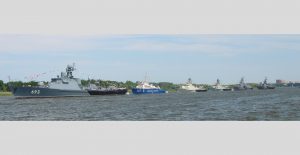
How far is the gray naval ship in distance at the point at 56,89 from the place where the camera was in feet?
168

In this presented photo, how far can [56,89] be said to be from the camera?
5206 cm

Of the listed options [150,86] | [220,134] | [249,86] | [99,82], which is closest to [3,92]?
[99,82]

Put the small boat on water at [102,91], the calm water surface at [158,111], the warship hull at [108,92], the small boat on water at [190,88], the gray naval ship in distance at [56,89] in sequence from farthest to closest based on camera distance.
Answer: the small boat on water at [190,88]
the small boat on water at [102,91]
the warship hull at [108,92]
the gray naval ship in distance at [56,89]
the calm water surface at [158,111]

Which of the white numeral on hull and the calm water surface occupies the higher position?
the white numeral on hull

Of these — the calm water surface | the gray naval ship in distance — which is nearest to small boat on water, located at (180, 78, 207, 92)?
the gray naval ship in distance

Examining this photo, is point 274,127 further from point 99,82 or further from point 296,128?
point 99,82

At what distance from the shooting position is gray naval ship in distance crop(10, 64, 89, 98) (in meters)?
51.1

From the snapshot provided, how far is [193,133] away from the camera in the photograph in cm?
1213

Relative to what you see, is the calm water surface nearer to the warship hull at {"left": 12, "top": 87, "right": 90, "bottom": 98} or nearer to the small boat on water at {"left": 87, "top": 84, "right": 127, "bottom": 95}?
the warship hull at {"left": 12, "top": 87, "right": 90, "bottom": 98}

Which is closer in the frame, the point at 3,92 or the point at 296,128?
the point at 296,128

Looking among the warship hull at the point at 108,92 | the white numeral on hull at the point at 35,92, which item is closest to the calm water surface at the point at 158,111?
the white numeral on hull at the point at 35,92

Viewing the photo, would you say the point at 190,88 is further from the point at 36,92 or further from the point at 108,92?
the point at 36,92

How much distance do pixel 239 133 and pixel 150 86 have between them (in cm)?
6896

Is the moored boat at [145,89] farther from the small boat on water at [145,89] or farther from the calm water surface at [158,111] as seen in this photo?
the calm water surface at [158,111]
